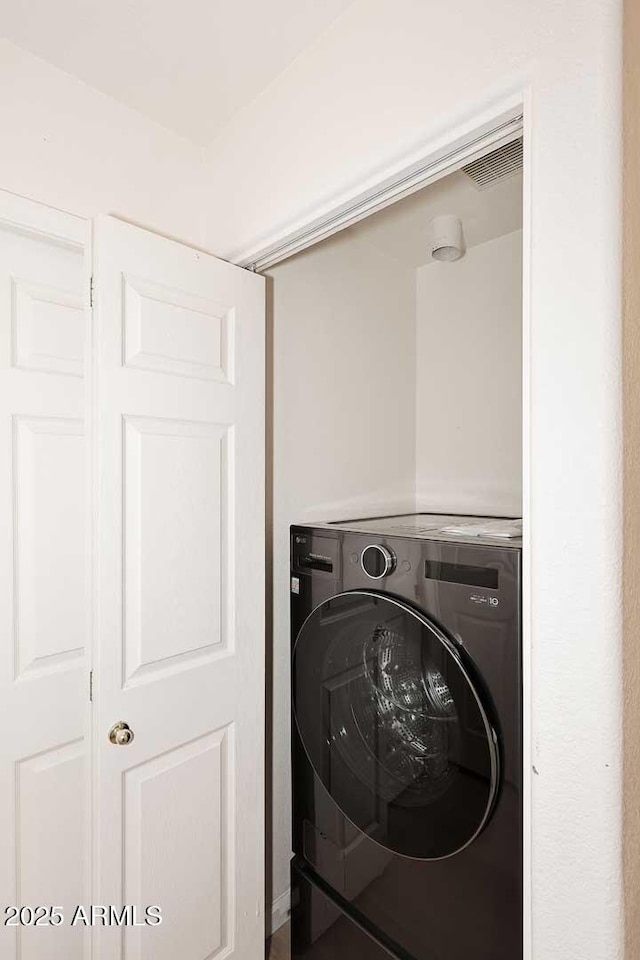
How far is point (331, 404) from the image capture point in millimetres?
1932

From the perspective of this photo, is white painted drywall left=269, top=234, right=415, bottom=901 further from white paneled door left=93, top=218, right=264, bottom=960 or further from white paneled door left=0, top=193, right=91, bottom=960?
white paneled door left=0, top=193, right=91, bottom=960

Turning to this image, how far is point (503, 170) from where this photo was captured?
4.90 ft

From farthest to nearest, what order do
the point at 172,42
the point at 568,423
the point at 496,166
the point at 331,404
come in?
the point at 331,404 → the point at 496,166 → the point at 172,42 → the point at 568,423

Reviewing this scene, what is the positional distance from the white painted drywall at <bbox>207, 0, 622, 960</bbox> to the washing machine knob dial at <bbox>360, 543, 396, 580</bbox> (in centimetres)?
49

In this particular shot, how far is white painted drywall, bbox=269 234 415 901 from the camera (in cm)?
179

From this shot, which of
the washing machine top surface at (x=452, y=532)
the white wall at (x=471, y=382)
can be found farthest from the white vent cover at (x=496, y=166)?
the washing machine top surface at (x=452, y=532)

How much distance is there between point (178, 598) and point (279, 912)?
4.14 feet

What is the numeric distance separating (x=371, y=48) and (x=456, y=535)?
1.08 metres

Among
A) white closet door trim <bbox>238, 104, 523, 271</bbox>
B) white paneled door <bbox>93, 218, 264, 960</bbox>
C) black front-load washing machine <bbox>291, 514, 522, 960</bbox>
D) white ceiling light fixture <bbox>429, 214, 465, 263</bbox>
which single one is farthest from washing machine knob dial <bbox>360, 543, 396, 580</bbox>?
white ceiling light fixture <bbox>429, 214, 465, 263</bbox>

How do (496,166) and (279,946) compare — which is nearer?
(496,166)

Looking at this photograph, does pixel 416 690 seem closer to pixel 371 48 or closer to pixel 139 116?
pixel 371 48

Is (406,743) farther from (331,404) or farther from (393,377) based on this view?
(393,377)

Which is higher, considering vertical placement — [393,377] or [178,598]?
[393,377]

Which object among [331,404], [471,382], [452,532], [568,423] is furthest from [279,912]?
[471,382]
